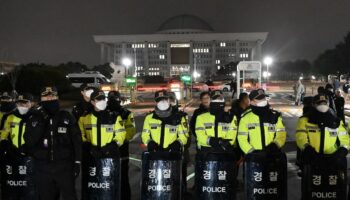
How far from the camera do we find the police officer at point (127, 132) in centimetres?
762

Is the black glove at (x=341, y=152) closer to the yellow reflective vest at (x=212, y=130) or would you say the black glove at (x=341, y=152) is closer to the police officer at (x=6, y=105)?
the yellow reflective vest at (x=212, y=130)

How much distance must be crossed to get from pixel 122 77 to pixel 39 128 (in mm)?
38385

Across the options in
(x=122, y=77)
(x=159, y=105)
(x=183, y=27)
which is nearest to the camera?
(x=159, y=105)

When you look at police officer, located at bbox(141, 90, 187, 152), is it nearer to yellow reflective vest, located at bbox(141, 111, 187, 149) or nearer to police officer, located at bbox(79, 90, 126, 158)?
yellow reflective vest, located at bbox(141, 111, 187, 149)

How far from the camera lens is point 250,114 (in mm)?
6543

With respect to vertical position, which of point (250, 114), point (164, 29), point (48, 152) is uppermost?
point (164, 29)

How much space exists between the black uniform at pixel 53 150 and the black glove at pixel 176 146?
1.28 metres

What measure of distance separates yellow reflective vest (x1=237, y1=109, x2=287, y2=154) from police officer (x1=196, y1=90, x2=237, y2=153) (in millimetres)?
218

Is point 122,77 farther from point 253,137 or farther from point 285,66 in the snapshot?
point 285,66

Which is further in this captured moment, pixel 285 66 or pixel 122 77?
pixel 285 66

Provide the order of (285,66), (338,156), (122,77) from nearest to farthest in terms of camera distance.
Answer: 1. (338,156)
2. (122,77)
3. (285,66)

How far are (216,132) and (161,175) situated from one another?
95 cm

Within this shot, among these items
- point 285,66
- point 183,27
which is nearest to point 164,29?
point 183,27

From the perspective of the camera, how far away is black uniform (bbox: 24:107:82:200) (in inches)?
251
